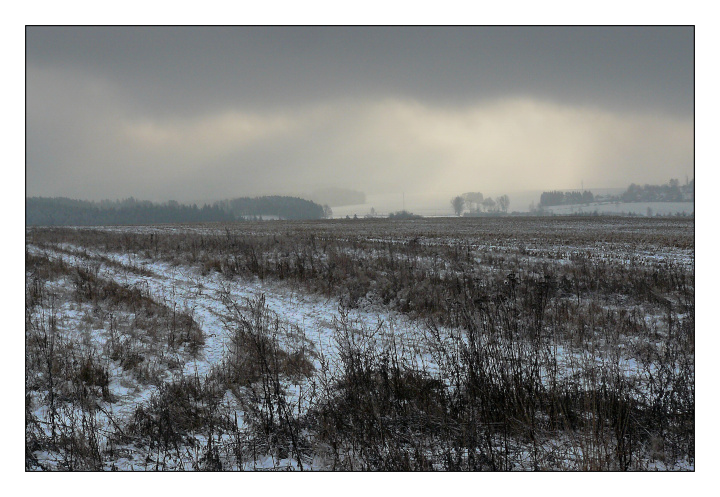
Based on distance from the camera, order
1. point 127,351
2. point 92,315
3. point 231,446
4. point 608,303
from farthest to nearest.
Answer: point 608,303 → point 92,315 → point 127,351 → point 231,446

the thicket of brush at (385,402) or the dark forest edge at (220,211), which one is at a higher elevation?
the dark forest edge at (220,211)

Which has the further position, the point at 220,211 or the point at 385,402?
the point at 220,211

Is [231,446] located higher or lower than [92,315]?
lower

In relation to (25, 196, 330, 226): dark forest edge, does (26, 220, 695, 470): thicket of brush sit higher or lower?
lower

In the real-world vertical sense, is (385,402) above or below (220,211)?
below

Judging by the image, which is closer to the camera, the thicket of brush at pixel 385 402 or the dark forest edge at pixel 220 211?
the thicket of brush at pixel 385 402

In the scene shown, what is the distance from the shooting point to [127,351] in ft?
22.0

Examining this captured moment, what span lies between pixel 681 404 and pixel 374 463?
3.66m

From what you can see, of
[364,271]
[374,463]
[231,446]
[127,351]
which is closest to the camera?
[374,463]

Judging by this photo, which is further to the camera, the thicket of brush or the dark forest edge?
the dark forest edge

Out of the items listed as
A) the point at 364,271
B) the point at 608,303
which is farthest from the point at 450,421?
the point at 364,271

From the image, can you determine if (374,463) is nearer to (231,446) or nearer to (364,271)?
(231,446)

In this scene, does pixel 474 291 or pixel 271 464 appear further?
pixel 474 291
